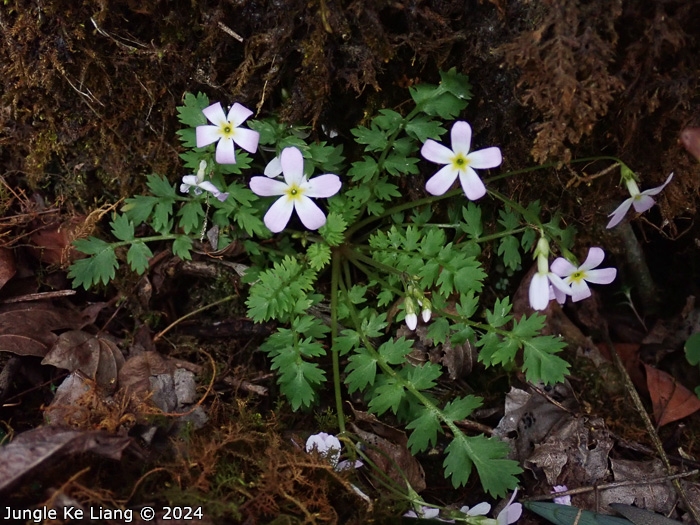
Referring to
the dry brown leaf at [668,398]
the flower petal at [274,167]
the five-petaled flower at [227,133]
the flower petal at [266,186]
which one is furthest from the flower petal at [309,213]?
the dry brown leaf at [668,398]

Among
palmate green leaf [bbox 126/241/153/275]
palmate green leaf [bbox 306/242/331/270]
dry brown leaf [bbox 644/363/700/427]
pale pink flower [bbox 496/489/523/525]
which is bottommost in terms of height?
dry brown leaf [bbox 644/363/700/427]

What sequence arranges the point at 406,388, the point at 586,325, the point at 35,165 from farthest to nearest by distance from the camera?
the point at 586,325 → the point at 35,165 → the point at 406,388

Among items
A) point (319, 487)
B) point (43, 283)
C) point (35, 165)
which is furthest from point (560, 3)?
point (43, 283)

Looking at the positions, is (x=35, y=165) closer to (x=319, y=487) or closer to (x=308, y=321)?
(x=308, y=321)

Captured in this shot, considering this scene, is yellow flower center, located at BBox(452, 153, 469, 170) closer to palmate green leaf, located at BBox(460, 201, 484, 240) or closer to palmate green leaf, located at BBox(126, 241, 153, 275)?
palmate green leaf, located at BBox(460, 201, 484, 240)

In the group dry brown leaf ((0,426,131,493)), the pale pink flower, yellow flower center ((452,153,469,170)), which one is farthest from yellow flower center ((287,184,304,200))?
the pale pink flower
